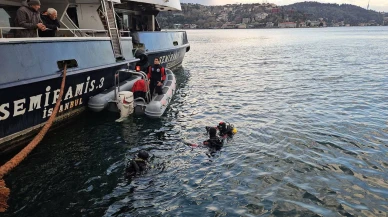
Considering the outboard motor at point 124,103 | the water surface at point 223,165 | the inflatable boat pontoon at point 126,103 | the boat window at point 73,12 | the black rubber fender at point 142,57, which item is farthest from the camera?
the black rubber fender at point 142,57

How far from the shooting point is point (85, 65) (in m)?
10.6

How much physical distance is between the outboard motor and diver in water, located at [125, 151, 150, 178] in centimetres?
401

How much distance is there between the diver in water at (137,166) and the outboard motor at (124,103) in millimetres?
4012

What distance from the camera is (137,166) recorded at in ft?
23.2

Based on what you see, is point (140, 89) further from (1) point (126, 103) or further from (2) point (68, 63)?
(2) point (68, 63)

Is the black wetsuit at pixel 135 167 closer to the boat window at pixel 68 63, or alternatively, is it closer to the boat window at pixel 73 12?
the boat window at pixel 68 63

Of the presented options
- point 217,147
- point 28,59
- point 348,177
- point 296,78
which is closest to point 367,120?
point 348,177

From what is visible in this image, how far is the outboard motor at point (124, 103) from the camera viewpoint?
1084 centimetres

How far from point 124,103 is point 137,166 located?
4.24 meters

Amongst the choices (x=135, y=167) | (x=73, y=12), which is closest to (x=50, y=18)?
(x=73, y=12)

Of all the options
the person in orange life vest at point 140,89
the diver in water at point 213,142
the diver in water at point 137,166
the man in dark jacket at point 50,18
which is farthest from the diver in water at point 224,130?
the man in dark jacket at point 50,18

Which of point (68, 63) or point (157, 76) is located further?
point (157, 76)

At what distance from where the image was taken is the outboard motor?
1084cm

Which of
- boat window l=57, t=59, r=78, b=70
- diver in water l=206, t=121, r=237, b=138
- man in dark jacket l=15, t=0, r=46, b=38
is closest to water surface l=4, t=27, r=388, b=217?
diver in water l=206, t=121, r=237, b=138
